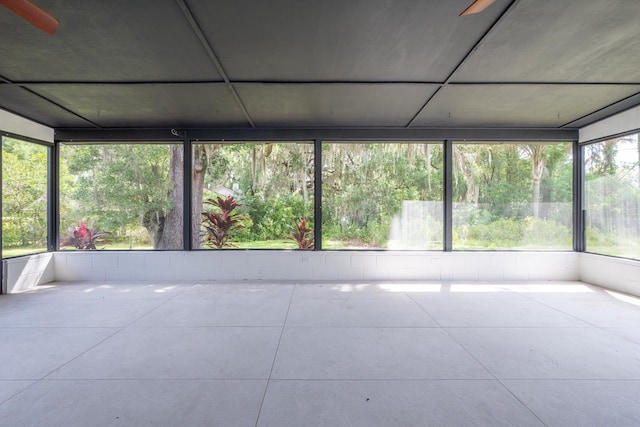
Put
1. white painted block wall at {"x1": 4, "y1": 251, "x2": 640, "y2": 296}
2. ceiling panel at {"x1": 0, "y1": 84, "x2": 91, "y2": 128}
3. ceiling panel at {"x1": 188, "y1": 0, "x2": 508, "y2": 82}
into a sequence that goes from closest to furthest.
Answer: ceiling panel at {"x1": 188, "y1": 0, "x2": 508, "y2": 82}, ceiling panel at {"x1": 0, "y1": 84, "x2": 91, "y2": 128}, white painted block wall at {"x1": 4, "y1": 251, "x2": 640, "y2": 296}

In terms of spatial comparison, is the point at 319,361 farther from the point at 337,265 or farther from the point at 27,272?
the point at 27,272

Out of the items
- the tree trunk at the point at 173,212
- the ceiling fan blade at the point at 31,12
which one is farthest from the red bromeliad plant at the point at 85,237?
the ceiling fan blade at the point at 31,12

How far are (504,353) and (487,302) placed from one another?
5.08 feet

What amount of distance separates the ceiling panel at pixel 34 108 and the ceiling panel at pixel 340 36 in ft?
9.04

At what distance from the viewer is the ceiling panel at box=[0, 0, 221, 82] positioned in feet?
7.30

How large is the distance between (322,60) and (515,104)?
9.49 ft

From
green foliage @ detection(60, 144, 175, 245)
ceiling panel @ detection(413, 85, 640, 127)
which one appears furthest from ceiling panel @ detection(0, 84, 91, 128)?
ceiling panel @ detection(413, 85, 640, 127)

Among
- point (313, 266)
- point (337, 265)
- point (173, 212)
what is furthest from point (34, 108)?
point (337, 265)

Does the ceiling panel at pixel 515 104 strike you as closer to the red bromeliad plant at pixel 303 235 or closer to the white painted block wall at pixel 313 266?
the white painted block wall at pixel 313 266

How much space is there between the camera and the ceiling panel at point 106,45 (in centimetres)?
223

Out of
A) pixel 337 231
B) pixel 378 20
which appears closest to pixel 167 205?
pixel 337 231

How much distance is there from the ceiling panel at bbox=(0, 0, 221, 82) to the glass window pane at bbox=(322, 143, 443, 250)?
2740 millimetres

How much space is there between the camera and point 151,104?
4043 millimetres

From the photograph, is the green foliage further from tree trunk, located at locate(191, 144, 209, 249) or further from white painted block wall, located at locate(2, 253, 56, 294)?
white painted block wall, located at locate(2, 253, 56, 294)
